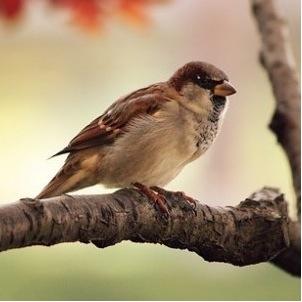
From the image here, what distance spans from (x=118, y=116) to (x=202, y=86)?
111 mm

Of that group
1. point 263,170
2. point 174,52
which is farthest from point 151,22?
point 263,170

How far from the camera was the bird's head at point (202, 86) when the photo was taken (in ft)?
2.95

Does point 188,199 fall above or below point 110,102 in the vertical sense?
below

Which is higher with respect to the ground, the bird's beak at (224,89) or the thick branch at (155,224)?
the bird's beak at (224,89)

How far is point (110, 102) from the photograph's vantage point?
1144 millimetres

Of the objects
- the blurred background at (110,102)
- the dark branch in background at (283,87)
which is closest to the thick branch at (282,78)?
the dark branch in background at (283,87)

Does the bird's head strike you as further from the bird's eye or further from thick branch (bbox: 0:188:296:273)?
thick branch (bbox: 0:188:296:273)

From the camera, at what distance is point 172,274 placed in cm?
115

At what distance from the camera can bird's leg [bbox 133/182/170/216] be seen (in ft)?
2.44

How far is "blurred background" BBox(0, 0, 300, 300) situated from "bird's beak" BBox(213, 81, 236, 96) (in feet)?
0.61

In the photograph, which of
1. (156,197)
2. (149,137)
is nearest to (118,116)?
(149,137)

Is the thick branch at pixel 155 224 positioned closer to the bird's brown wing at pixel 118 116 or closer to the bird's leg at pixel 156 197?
the bird's leg at pixel 156 197

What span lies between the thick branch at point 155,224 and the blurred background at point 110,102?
8.8 inches

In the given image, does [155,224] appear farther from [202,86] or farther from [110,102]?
[110,102]
